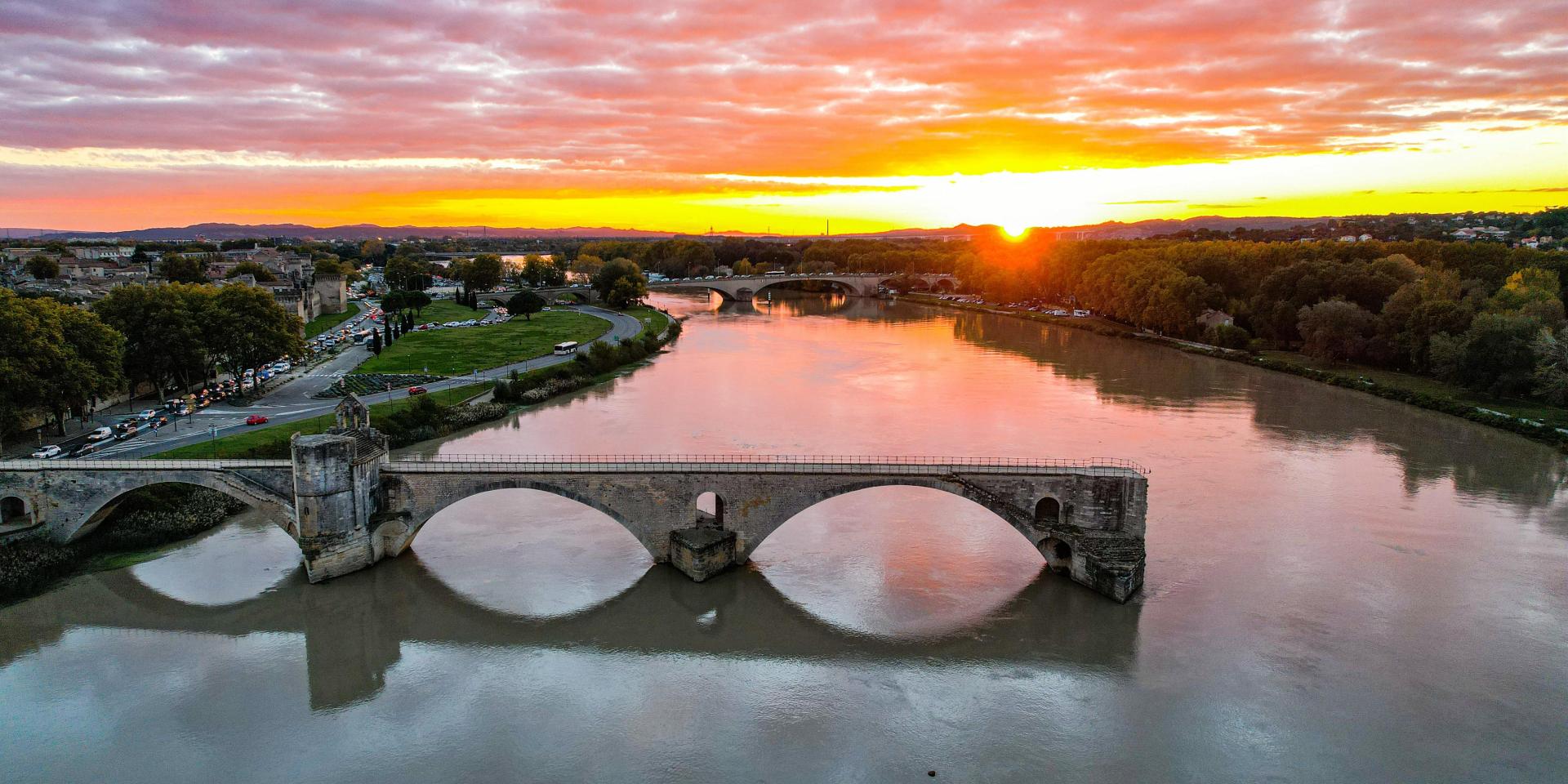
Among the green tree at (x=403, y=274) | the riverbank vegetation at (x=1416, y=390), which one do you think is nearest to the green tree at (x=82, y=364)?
the riverbank vegetation at (x=1416, y=390)

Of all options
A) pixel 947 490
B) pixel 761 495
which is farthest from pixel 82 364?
pixel 947 490

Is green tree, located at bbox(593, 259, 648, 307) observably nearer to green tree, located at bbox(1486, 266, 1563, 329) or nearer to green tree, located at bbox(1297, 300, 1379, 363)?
green tree, located at bbox(1297, 300, 1379, 363)

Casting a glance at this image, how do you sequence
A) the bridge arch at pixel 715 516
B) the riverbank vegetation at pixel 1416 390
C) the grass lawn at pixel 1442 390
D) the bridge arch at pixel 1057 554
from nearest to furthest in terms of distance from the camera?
the bridge arch at pixel 1057 554
the bridge arch at pixel 715 516
the riverbank vegetation at pixel 1416 390
the grass lawn at pixel 1442 390

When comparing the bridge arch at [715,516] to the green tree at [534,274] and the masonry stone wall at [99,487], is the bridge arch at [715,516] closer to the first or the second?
the masonry stone wall at [99,487]

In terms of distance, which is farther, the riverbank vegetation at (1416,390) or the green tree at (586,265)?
the green tree at (586,265)

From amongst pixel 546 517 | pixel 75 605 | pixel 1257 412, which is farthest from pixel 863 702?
pixel 1257 412

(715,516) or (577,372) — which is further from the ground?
(577,372)

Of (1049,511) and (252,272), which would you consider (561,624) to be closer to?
(1049,511)
